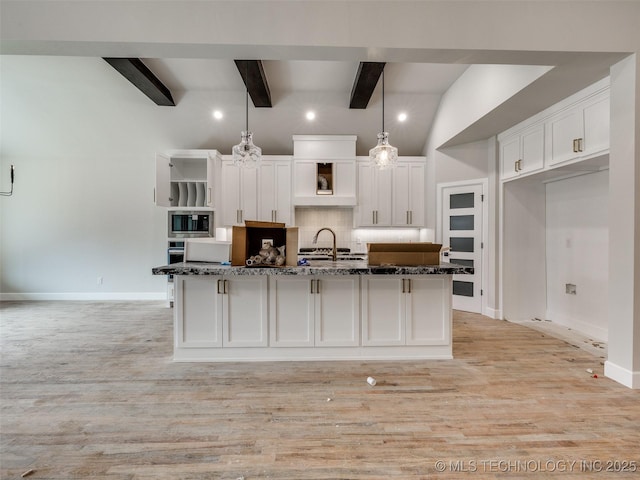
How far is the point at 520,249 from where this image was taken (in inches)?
169

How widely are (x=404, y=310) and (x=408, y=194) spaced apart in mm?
3065

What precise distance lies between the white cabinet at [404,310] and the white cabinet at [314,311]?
4.8 inches

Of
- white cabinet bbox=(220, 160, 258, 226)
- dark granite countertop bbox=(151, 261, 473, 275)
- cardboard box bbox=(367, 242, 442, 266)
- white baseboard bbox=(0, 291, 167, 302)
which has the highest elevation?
white cabinet bbox=(220, 160, 258, 226)

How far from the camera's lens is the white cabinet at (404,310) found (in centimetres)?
283

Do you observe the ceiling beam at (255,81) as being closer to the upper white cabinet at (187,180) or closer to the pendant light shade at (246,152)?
the pendant light shade at (246,152)

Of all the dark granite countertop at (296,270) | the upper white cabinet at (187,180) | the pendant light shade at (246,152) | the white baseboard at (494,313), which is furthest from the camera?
the upper white cabinet at (187,180)

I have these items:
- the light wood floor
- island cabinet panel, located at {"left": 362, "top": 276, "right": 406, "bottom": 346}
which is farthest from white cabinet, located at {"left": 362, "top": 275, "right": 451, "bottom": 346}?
the light wood floor

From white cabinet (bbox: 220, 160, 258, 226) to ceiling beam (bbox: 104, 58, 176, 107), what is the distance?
4.37ft

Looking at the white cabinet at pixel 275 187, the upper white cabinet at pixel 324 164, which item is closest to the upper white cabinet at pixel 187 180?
the white cabinet at pixel 275 187

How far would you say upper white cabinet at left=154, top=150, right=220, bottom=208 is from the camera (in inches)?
195

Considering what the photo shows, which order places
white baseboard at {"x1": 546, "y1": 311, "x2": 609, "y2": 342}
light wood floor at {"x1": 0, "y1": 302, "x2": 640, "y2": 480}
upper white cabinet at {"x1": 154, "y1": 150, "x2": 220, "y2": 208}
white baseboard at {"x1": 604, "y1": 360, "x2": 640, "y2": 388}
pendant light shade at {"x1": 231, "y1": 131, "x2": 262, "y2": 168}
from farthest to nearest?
upper white cabinet at {"x1": 154, "y1": 150, "x2": 220, "y2": 208}, white baseboard at {"x1": 546, "y1": 311, "x2": 609, "y2": 342}, pendant light shade at {"x1": 231, "y1": 131, "x2": 262, "y2": 168}, white baseboard at {"x1": 604, "y1": 360, "x2": 640, "y2": 388}, light wood floor at {"x1": 0, "y1": 302, "x2": 640, "y2": 480}

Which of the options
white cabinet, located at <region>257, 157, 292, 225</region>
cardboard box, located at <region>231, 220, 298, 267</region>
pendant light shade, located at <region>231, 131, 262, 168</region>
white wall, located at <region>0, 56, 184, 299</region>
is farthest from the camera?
white wall, located at <region>0, 56, 184, 299</region>

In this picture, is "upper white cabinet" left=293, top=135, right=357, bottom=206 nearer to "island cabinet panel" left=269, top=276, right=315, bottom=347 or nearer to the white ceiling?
the white ceiling

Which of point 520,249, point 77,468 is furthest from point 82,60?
point 520,249
